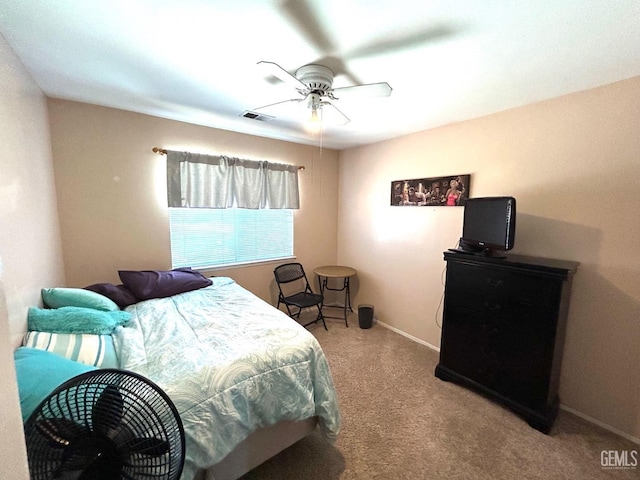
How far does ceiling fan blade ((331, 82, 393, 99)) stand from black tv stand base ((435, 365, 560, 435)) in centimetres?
227

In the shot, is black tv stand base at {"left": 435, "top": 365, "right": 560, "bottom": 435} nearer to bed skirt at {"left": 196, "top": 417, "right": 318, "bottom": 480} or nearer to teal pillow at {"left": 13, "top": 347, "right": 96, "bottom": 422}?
bed skirt at {"left": 196, "top": 417, "right": 318, "bottom": 480}

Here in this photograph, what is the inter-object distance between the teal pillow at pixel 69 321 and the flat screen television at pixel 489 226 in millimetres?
2617

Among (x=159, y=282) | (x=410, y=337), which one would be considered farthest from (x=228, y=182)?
(x=410, y=337)

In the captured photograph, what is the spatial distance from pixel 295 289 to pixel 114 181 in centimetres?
232

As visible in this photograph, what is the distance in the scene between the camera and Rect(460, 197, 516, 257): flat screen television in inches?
74.9

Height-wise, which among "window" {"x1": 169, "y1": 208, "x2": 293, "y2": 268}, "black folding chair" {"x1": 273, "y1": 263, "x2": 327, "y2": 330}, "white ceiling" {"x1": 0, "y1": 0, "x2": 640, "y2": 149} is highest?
"white ceiling" {"x1": 0, "y1": 0, "x2": 640, "y2": 149}

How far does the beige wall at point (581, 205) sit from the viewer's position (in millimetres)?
1751

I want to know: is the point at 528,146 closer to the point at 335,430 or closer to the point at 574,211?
the point at 574,211

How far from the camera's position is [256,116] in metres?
2.53

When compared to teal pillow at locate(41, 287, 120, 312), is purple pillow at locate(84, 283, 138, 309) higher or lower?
lower

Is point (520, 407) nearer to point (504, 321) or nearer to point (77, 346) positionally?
point (504, 321)

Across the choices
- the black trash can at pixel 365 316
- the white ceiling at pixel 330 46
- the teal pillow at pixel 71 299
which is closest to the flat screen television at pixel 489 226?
the white ceiling at pixel 330 46

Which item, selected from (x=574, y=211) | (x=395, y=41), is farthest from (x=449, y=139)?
(x=395, y=41)

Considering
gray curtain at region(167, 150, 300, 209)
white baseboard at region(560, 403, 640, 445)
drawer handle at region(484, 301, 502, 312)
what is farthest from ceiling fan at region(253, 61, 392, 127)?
white baseboard at region(560, 403, 640, 445)
